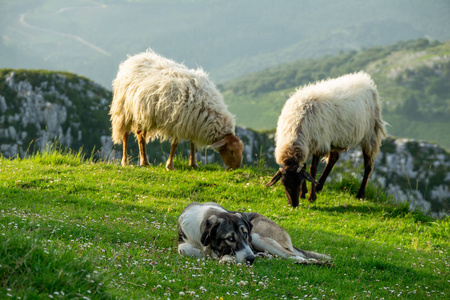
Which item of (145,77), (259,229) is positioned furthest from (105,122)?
(259,229)

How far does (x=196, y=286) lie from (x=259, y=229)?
101 inches

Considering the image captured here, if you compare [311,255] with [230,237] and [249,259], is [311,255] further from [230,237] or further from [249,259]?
[230,237]

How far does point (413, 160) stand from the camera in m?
131

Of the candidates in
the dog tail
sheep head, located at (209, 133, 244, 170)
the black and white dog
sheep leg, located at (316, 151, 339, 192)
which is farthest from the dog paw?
sheep head, located at (209, 133, 244, 170)

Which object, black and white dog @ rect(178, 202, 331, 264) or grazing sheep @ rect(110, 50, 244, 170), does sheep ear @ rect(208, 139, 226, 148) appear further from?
black and white dog @ rect(178, 202, 331, 264)

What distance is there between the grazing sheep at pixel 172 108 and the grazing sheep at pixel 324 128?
2324mm

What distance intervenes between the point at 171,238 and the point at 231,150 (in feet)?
24.9

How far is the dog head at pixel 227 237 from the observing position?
675cm

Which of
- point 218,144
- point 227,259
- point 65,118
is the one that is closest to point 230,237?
point 227,259

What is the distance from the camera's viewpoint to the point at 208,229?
275 inches

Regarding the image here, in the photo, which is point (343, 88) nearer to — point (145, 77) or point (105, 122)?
point (145, 77)

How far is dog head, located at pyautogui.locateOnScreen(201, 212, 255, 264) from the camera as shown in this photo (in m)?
6.75

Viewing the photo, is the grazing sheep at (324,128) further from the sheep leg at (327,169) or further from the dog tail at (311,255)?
the dog tail at (311,255)

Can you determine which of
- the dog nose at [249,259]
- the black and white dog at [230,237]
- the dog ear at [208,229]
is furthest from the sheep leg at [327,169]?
the dog nose at [249,259]
